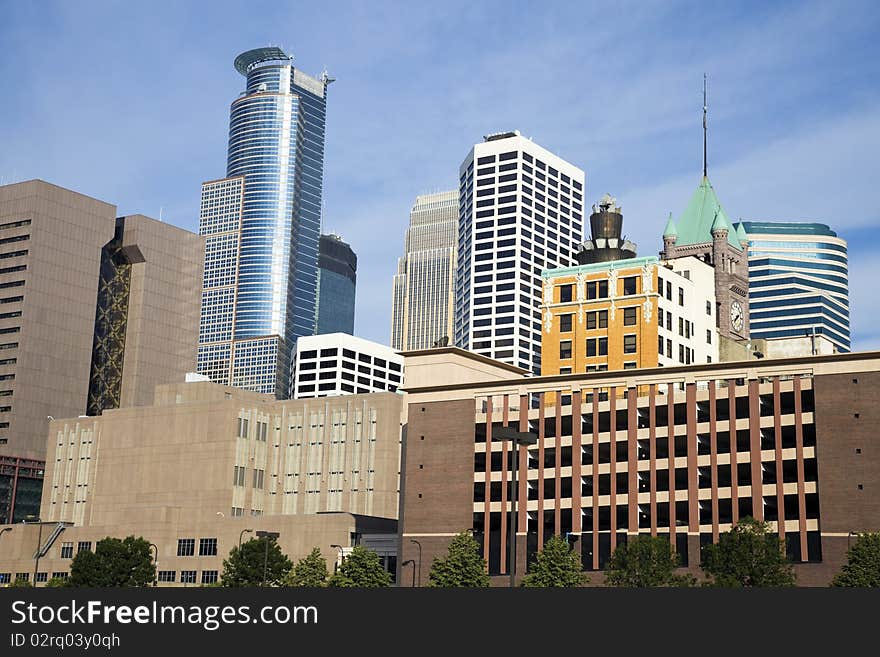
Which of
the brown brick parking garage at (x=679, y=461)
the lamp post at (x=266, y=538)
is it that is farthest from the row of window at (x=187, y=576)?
the brown brick parking garage at (x=679, y=461)

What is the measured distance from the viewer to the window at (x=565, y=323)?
160 meters

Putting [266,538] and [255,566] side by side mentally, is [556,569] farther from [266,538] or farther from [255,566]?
[255,566]

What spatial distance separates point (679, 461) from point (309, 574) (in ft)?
137

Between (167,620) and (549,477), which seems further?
(549,477)

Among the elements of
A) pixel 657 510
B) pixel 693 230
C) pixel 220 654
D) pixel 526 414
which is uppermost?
pixel 693 230

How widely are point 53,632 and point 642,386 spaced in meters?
90.3

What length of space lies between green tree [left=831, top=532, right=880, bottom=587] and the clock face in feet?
271

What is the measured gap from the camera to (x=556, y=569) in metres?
108

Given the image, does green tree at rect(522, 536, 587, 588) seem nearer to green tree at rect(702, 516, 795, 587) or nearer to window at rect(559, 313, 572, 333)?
green tree at rect(702, 516, 795, 587)

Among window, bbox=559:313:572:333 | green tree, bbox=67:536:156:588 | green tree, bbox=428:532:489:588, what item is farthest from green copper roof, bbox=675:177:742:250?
green tree, bbox=67:536:156:588

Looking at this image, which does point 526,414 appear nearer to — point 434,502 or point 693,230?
point 434,502

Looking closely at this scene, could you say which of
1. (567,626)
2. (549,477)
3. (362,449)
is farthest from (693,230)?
(567,626)

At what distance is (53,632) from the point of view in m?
44.5

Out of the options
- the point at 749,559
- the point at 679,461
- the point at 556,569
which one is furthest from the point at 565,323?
the point at 749,559
